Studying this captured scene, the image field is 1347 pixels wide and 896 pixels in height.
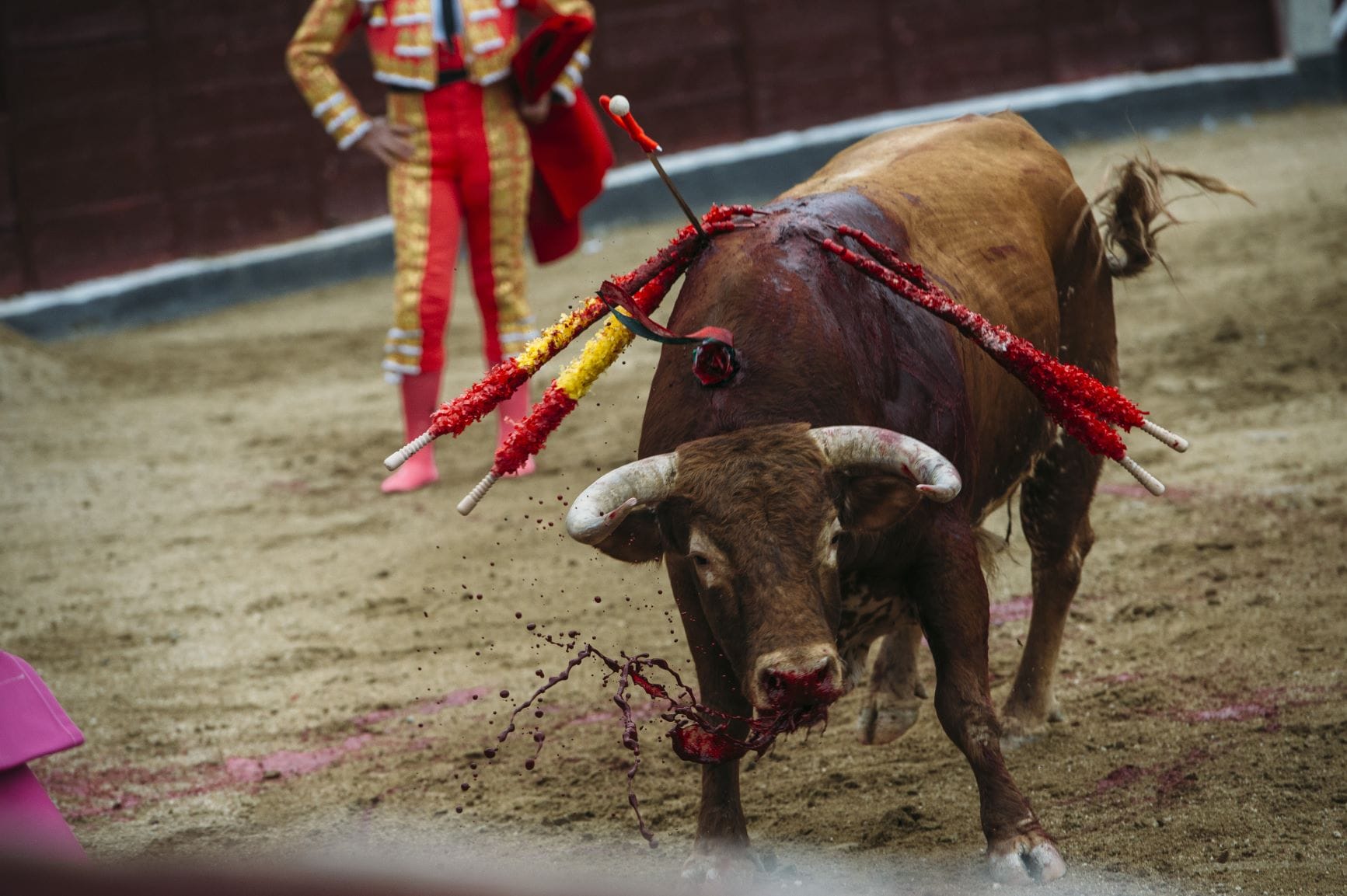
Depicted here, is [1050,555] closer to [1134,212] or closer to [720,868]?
[1134,212]

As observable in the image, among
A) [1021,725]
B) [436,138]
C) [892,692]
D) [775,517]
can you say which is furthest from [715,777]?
[436,138]

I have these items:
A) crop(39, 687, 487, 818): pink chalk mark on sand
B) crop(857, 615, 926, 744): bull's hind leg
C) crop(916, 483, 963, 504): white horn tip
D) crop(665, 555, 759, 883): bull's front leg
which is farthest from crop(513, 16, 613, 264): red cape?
crop(916, 483, 963, 504): white horn tip

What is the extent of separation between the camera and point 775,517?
2.12m

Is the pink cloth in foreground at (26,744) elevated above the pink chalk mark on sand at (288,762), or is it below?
above

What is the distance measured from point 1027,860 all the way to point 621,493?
2.62 ft

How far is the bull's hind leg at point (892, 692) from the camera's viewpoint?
295 cm

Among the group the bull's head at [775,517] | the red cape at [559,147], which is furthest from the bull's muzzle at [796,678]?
the red cape at [559,147]

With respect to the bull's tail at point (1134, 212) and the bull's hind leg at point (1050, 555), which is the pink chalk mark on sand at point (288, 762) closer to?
the bull's hind leg at point (1050, 555)

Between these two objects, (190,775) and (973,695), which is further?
(190,775)

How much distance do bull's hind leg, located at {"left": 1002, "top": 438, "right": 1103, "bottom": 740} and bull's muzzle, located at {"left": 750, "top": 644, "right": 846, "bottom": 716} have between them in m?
1.03

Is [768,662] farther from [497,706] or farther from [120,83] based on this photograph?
[120,83]

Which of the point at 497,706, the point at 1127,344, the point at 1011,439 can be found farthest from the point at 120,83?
the point at 1011,439

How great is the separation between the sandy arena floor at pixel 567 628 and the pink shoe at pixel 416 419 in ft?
0.29

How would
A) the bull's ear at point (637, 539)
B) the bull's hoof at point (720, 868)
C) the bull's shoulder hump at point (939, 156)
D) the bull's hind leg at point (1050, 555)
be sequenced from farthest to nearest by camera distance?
the bull's hind leg at point (1050, 555)
the bull's shoulder hump at point (939, 156)
the bull's hoof at point (720, 868)
the bull's ear at point (637, 539)
